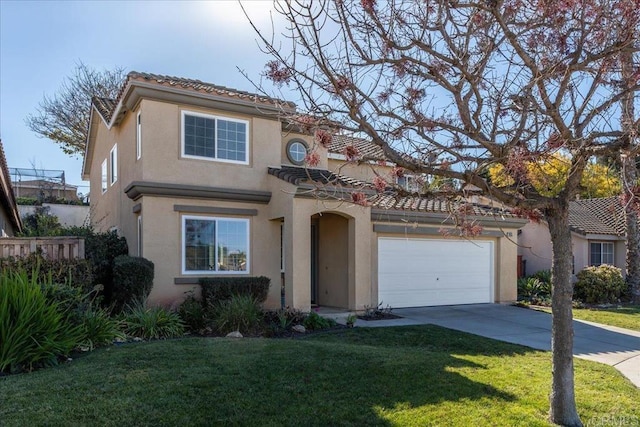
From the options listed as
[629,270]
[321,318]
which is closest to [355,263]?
[321,318]

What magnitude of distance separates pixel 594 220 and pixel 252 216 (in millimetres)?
19629

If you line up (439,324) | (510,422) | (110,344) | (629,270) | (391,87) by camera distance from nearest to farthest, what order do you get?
(510,422)
(391,87)
(110,344)
(439,324)
(629,270)

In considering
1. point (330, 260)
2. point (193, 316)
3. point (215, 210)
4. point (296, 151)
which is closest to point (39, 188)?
point (296, 151)

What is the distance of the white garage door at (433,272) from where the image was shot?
50.4ft

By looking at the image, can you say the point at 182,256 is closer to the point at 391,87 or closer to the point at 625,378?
the point at 391,87

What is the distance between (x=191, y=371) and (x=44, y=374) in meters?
2.02

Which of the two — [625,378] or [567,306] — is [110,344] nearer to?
[567,306]

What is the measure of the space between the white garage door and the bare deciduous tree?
2428 centimetres

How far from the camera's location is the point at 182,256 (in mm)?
13266

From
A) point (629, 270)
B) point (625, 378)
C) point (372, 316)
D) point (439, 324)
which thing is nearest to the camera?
point (625, 378)

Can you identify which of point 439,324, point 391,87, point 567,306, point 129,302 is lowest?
point 439,324

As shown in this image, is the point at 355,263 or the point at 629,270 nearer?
the point at 355,263

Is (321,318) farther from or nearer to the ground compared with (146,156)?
nearer to the ground

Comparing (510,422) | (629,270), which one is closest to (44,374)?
(510,422)
